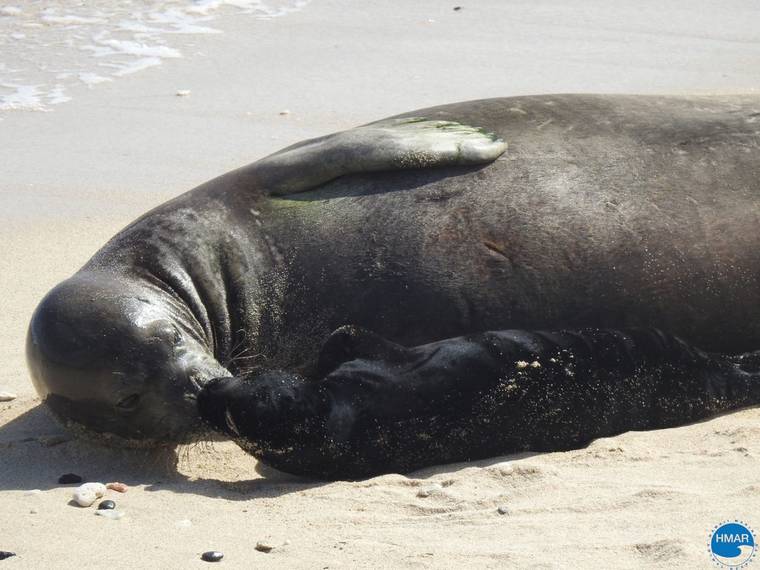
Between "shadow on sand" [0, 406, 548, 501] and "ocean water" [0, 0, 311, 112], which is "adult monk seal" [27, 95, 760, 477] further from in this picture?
"ocean water" [0, 0, 311, 112]

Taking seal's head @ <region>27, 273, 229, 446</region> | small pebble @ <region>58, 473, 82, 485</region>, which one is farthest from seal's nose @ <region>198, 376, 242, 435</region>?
small pebble @ <region>58, 473, 82, 485</region>

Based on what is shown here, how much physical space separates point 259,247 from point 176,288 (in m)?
0.39

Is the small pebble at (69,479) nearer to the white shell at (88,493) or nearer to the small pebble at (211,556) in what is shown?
the white shell at (88,493)

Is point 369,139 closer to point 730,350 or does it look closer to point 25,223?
point 730,350

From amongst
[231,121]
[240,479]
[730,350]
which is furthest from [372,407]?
[231,121]

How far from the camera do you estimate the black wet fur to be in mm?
4543

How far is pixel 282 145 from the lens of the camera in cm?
909

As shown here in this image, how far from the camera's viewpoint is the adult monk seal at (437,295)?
4.62 metres

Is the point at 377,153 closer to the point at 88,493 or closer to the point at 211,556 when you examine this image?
the point at 88,493

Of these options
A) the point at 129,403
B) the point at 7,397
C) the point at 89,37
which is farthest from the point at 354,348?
the point at 89,37

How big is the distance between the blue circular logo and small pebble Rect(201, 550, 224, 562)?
1384mm

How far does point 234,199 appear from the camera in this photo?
5.43m

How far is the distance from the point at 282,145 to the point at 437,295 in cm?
431

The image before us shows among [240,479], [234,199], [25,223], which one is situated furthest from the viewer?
[25,223]
